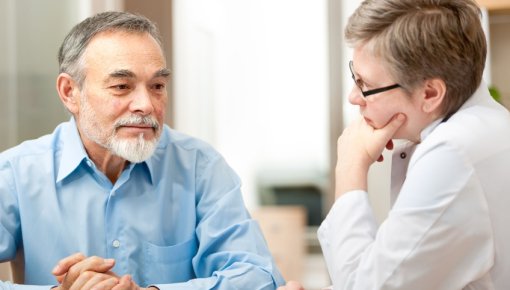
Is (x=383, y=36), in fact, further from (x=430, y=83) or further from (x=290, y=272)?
(x=290, y=272)

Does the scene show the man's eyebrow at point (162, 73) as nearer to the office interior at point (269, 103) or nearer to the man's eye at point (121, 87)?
the man's eye at point (121, 87)

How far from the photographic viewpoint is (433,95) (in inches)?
51.7

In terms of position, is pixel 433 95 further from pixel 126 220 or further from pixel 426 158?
pixel 126 220

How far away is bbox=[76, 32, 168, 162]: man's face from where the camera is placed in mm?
1642

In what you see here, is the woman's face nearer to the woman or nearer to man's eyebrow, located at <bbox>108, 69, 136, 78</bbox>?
the woman

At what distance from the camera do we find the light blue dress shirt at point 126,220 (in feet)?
5.34

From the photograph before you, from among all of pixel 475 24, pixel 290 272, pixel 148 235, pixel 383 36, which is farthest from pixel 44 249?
pixel 290 272

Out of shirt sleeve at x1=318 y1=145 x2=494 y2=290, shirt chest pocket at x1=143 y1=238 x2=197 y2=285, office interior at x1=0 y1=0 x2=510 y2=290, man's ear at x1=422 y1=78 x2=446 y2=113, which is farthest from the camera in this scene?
office interior at x1=0 y1=0 x2=510 y2=290

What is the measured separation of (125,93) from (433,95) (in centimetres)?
74

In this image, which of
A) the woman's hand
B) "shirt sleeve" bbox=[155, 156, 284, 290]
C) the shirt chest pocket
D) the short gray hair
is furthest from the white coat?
the short gray hair

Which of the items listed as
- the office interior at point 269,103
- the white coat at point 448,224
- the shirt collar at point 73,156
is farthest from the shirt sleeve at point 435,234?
the office interior at point 269,103

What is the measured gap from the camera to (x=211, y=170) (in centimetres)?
177

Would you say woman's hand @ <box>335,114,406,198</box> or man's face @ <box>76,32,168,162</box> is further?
man's face @ <box>76,32,168,162</box>

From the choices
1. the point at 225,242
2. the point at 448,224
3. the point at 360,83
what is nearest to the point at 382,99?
the point at 360,83
